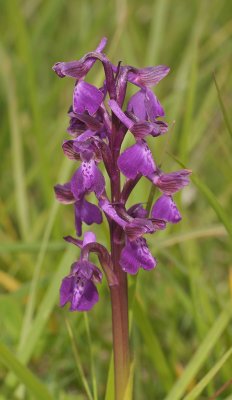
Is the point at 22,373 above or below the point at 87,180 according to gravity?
below

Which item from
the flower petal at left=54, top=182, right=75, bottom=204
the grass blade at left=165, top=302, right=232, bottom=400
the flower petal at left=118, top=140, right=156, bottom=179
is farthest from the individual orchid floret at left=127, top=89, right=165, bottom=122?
the grass blade at left=165, top=302, right=232, bottom=400

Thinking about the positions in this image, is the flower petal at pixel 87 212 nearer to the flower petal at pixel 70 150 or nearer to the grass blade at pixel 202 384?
the flower petal at pixel 70 150

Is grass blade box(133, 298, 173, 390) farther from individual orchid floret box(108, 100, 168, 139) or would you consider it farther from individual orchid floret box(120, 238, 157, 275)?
individual orchid floret box(108, 100, 168, 139)

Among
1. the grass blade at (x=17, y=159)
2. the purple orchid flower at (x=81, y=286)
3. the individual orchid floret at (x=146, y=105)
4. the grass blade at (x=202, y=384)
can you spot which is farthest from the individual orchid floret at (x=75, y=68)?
the grass blade at (x=17, y=159)

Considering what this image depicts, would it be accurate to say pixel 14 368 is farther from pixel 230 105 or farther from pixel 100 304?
pixel 230 105

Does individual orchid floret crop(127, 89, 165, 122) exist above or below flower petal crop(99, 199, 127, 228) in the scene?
above

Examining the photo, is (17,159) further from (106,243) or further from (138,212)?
(138,212)

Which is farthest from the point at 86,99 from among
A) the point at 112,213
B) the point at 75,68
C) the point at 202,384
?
the point at 202,384
